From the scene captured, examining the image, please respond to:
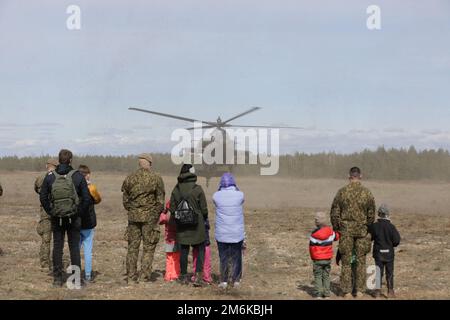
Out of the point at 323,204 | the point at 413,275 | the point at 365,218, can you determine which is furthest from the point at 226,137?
the point at 365,218

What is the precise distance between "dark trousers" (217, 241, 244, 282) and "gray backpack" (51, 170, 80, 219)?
2.60 m

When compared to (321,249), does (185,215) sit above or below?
above

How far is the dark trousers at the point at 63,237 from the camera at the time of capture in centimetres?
1067

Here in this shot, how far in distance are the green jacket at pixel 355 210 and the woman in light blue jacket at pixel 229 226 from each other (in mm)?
1747

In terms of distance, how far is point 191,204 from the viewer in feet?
35.5

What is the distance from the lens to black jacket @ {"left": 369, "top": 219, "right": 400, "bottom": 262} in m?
10.2

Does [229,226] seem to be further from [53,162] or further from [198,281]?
[53,162]

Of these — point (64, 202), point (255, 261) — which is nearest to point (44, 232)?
point (64, 202)

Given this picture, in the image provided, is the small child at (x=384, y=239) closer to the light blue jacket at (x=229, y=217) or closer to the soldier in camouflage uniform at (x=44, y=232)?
the light blue jacket at (x=229, y=217)

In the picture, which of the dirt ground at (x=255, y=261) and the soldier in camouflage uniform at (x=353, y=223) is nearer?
the soldier in camouflage uniform at (x=353, y=223)

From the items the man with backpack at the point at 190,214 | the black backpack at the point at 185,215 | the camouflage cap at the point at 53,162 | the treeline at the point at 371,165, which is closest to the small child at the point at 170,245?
the man with backpack at the point at 190,214

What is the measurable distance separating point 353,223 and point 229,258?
2.26m

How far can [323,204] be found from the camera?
34562 millimetres
